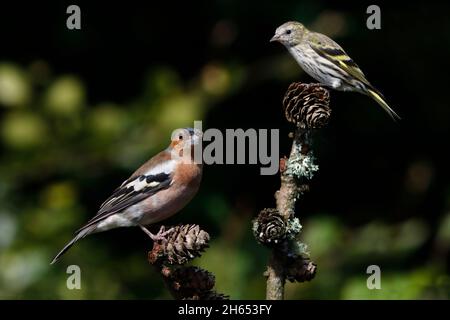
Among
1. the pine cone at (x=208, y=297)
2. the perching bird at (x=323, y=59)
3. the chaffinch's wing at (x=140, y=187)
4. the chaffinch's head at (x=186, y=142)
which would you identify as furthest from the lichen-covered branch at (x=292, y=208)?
the perching bird at (x=323, y=59)

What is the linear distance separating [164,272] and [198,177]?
1.23m

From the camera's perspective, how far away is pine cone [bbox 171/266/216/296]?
2896mm

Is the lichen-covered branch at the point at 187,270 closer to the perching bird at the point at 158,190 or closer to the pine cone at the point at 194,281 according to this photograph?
the pine cone at the point at 194,281

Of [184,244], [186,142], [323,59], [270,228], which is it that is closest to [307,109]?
[270,228]

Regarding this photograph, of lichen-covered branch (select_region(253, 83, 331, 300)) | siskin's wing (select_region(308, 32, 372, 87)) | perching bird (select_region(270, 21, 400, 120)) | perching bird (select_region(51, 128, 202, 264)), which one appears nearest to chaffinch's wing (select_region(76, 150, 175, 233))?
perching bird (select_region(51, 128, 202, 264))

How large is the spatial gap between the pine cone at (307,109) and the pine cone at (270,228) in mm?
408

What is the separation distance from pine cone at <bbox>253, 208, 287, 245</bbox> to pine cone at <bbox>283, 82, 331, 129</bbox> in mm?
408

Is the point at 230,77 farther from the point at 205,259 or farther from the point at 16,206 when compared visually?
the point at 16,206

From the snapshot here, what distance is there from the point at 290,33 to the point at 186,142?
48.4 inches

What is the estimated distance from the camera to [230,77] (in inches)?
270

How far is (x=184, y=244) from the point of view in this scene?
9.75 ft

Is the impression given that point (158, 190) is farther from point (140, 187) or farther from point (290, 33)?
point (290, 33)

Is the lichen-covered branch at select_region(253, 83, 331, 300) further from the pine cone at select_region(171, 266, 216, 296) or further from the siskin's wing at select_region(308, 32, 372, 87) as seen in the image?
the siskin's wing at select_region(308, 32, 372, 87)
